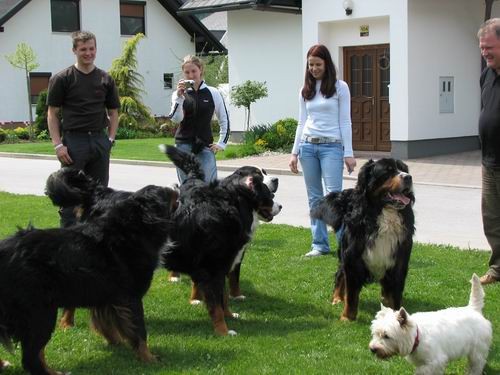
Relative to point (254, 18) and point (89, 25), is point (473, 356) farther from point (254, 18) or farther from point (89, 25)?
point (89, 25)

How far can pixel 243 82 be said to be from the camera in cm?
2336

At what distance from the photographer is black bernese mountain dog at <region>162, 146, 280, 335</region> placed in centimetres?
555

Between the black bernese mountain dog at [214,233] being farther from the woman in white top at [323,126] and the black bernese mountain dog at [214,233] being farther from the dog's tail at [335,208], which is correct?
the woman in white top at [323,126]

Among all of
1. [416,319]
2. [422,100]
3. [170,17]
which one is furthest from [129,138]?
[416,319]

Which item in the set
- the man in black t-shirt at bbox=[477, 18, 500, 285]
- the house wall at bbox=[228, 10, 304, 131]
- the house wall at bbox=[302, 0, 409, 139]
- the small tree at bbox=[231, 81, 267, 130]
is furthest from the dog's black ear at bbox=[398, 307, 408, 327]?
the small tree at bbox=[231, 81, 267, 130]

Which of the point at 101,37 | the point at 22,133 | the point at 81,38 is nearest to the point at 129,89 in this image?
the point at 101,37

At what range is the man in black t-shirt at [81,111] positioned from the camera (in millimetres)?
6406

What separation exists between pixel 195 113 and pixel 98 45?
2810 centimetres

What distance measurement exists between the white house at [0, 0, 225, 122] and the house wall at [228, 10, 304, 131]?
12582 millimetres

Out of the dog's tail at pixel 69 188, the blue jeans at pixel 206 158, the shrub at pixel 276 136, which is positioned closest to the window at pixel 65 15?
the shrub at pixel 276 136

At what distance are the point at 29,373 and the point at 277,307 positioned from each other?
240 centimetres

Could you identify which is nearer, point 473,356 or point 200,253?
point 473,356

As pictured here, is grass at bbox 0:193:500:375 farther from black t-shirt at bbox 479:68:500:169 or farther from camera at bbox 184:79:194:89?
camera at bbox 184:79:194:89

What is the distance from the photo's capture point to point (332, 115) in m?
7.23
